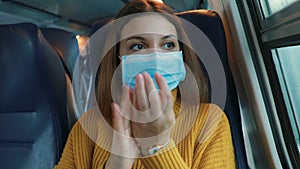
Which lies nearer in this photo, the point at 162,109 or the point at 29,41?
the point at 162,109

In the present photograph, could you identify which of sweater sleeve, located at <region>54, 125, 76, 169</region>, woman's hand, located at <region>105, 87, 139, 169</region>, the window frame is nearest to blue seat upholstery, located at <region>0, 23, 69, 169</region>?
sweater sleeve, located at <region>54, 125, 76, 169</region>

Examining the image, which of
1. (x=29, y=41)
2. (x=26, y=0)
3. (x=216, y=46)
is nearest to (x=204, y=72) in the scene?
(x=216, y=46)

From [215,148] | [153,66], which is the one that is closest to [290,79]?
[215,148]

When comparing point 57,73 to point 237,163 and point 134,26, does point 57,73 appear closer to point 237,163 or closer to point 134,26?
point 134,26

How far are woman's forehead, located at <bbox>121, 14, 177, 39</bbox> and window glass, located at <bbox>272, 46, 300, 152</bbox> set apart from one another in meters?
0.37

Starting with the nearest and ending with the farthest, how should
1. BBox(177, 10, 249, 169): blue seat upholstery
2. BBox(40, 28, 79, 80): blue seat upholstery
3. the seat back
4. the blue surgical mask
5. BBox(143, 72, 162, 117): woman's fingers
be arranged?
BBox(143, 72, 162, 117): woman's fingers, the blue surgical mask, BBox(177, 10, 249, 169): blue seat upholstery, the seat back, BBox(40, 28, 79, 80): blue seat upholstery

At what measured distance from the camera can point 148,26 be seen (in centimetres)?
79

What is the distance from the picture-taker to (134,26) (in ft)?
2.69

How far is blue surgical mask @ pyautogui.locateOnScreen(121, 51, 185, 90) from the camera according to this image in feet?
2.34

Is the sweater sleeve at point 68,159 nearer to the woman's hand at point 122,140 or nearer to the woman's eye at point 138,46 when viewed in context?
the woman's hand at point 122,140

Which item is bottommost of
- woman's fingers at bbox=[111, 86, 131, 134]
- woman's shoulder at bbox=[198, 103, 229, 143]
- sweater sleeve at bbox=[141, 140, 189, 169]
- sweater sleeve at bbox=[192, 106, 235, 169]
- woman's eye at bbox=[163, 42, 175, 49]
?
sweater sleeve at bbox=[192, 106, 235, 169]

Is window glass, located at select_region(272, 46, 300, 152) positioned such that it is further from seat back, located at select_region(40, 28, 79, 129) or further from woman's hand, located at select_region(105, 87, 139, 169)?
seat back, located at select_region(40, 28, 79, 129)

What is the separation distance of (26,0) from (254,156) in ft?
10.3

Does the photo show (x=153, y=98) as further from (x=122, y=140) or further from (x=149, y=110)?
(x=122, y=140)
